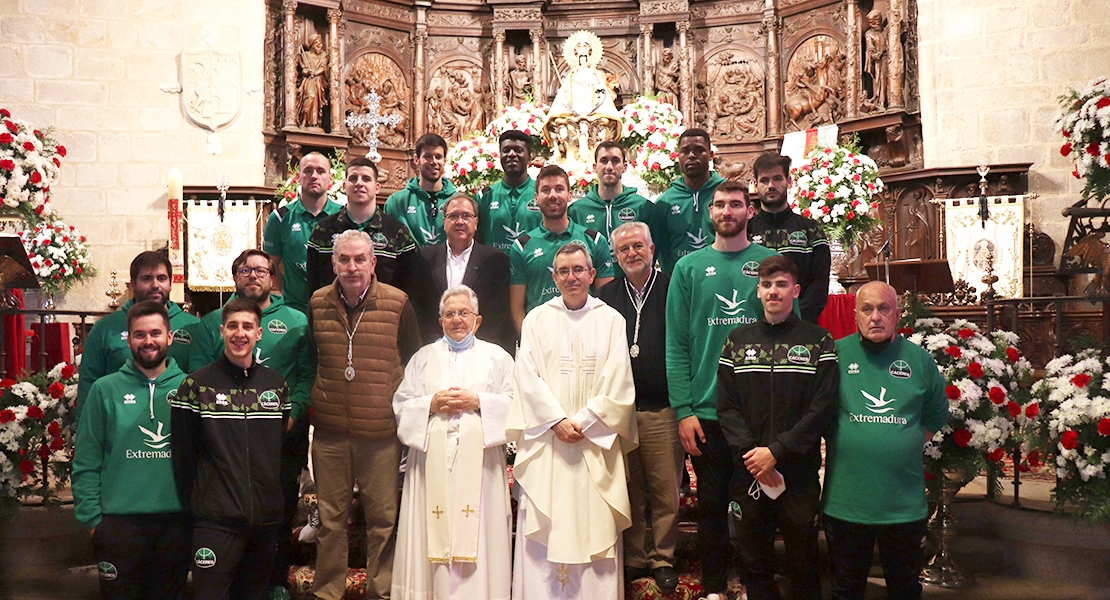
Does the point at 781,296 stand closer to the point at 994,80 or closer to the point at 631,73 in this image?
the point at 994,80

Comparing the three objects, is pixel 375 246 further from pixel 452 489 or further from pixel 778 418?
pixel 778 418

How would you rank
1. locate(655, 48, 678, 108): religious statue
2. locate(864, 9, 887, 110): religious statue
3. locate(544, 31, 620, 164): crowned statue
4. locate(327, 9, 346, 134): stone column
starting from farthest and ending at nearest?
1. locate(655, 48, 678, 108): religious statue
2. locate(327, 9, 346, 134): stone column
3. locate(864, 9, 887, 110): religious statue
4. locate(544, 31, 620, 164): crowned statue

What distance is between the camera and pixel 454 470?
451 cm

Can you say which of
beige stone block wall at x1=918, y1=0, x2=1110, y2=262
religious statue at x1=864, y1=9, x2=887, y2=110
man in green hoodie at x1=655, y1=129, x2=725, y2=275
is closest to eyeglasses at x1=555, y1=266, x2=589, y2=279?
man in green hoodie at x1=655, y1=129, x2=725, y2=275

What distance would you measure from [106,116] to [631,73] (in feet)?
20.5

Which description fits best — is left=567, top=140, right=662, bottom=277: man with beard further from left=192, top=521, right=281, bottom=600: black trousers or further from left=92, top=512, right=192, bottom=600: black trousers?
left=92, top=512, right=192, bottom=600: black trousers

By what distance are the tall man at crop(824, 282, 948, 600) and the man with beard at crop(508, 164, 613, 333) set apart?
1.56 m

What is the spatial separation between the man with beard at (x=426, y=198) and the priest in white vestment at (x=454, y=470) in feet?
4.16

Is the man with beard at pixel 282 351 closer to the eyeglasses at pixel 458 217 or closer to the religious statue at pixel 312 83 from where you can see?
the eyeglasses at pixel 458 217

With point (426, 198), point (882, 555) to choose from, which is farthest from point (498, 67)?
point (882, 555)

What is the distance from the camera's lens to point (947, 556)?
5164 millimetres

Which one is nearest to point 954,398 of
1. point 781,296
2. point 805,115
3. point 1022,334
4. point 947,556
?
point 947,556

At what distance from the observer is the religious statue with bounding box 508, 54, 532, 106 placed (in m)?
12.1

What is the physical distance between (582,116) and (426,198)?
363 cm
